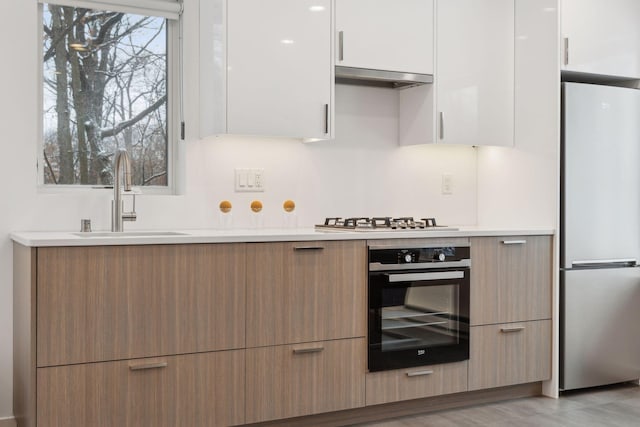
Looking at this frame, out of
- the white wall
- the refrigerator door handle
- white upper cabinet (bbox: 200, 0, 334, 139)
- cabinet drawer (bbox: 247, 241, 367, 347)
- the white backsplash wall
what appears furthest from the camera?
the refrigerator door handle

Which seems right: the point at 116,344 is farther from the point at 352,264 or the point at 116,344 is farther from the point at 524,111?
the point at 524,111

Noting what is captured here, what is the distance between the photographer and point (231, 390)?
2.76 meters

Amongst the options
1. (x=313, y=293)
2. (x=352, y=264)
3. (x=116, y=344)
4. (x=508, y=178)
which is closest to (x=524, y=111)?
(x=508, y=178)

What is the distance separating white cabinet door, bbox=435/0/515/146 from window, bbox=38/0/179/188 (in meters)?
1.38

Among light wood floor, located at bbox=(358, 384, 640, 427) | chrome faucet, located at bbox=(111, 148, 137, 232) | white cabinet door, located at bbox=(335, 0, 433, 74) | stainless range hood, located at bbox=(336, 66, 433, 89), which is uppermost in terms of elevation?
white cabinet door, located at bbox=(335, 0, 433, 74)

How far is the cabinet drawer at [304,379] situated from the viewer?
111 inches

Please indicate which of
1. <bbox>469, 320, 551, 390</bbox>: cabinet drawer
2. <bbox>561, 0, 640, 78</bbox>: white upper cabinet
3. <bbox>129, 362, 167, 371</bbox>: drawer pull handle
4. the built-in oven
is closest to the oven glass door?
the built-in oven

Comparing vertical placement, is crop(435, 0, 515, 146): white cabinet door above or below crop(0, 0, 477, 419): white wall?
above

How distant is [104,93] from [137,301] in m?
1.22

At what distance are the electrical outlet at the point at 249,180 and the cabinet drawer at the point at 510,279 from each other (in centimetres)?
109

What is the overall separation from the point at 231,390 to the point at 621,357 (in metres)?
2.17

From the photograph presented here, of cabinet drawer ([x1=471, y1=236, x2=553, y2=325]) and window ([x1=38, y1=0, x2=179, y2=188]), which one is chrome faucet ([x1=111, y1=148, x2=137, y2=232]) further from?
cabinet drawer ([x1=471, y1=236, x2=553, y2=325])

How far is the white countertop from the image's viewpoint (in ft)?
8.15

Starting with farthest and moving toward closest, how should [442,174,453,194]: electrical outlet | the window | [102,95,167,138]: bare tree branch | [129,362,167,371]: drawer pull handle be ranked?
[442,174,453,194]: electrical outlet < [102,95,167,138]: bare tree branch < the window < [129,362,167,371]: drawer pull handle
